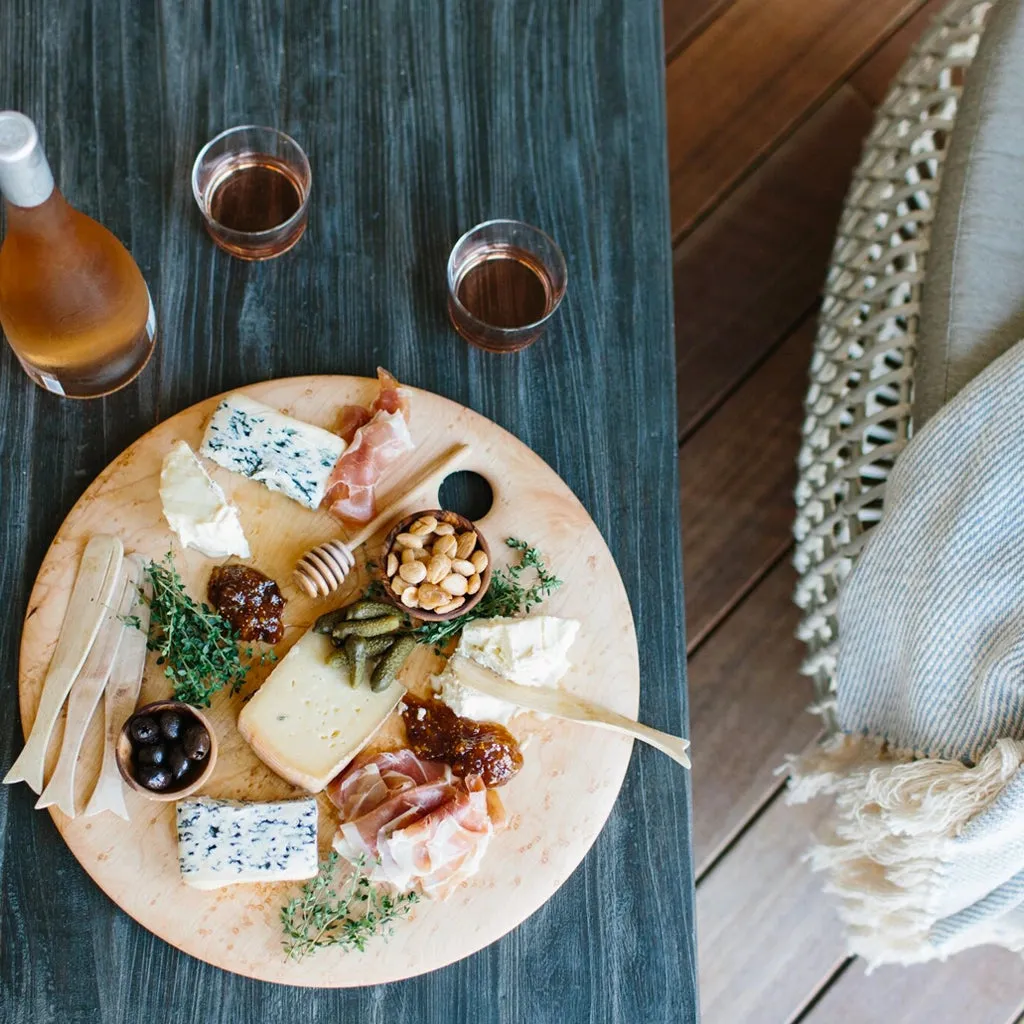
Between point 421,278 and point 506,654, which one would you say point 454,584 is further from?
point 421,278

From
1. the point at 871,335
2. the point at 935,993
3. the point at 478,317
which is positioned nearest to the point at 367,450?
the point at 478,317

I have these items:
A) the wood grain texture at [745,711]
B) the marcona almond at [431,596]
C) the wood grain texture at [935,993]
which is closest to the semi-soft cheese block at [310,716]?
the marcona almond at [431,596]

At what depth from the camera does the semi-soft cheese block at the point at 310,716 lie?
3.39 ft

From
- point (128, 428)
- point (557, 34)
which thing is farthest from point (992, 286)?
point (128, 428)

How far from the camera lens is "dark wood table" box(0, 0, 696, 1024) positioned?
1058mm

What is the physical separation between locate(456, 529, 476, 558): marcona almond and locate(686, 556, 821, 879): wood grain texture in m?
0.82

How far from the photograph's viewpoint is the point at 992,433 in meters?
1.10

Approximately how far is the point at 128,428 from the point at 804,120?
1383 millimetres

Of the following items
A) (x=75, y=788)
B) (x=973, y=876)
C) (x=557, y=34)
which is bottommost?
(x=973, y=876)

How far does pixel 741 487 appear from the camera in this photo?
182 centimetres

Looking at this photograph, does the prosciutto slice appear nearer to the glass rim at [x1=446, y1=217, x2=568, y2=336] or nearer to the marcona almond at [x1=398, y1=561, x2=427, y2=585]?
the marcona almond at [x1=398, y1=561, x2=427, y2=585]

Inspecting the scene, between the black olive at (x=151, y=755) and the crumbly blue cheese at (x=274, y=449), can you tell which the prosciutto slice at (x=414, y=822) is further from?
the crumbly blue cheese at (x=274, y=449)

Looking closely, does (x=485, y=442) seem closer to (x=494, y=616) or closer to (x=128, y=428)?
(x=494, y=616)

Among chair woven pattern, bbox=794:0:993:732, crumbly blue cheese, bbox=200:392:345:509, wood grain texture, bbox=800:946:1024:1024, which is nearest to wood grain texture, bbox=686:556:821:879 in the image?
wood grain texture, bbox=800:946:1024:1024
